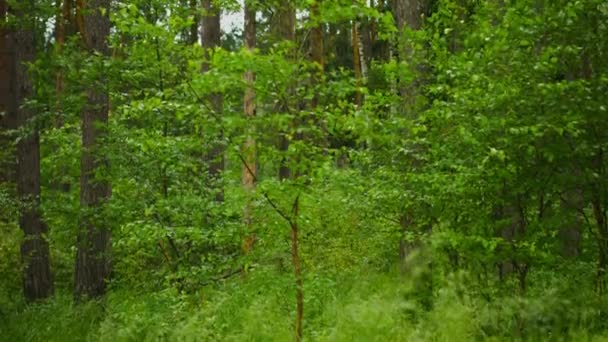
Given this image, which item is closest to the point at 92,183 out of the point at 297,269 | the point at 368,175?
the point at 368,175

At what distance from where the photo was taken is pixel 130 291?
10.6 meters

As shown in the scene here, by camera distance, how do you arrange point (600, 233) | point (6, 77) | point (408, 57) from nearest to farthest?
1. point (600, 233)
2. point (408, 57)
3. point (6, 77)

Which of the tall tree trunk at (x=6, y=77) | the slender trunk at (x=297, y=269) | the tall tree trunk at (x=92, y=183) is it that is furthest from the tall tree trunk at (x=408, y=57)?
the tall tree trunk at (x=6, y=77)

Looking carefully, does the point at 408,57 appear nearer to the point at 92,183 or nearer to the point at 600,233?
the point at 600,233

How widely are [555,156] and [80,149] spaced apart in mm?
7517

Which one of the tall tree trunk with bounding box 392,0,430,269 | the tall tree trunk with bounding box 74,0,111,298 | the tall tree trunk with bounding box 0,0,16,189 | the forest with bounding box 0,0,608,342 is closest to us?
the forest with bounding box 0,0,608,342

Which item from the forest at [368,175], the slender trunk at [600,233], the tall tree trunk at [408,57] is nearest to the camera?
the forest at [368,175]

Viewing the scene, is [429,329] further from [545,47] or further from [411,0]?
[411,0]

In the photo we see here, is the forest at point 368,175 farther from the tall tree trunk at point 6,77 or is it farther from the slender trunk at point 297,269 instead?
the tall tree trunk at point 6,77

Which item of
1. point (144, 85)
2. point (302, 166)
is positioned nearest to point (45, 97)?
point (144, 85)

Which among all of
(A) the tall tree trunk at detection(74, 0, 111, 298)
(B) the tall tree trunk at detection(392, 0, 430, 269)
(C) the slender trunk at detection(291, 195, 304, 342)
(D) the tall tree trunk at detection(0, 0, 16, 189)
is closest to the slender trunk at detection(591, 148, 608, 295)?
(B) the tall tree trunk at detection(392, 0, 430, 269)

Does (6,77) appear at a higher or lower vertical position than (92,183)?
higher

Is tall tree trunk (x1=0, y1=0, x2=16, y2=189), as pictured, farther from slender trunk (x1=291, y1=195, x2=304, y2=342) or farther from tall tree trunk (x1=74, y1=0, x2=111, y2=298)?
slender trunk (x1=291, y1=195, x2=304, y2=342)

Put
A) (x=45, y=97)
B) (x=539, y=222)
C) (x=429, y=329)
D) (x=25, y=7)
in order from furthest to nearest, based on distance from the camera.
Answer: (x=25, y=7) → (x=45, y=97) → (x=539, y=222) → (x=429, y=329)
